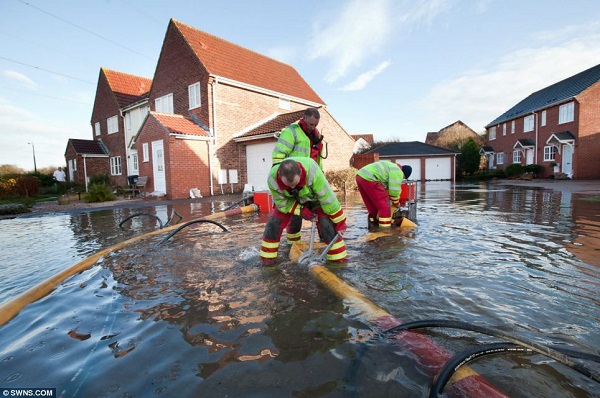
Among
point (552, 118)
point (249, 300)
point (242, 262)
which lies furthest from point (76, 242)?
point (552, 118)

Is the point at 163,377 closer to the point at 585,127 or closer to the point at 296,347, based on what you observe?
the point at 296,347

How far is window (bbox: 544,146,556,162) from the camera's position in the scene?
84.3 ft

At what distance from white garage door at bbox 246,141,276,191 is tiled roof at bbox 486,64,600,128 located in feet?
75.5

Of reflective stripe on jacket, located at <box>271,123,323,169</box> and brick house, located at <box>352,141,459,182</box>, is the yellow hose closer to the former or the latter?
reflective stripe on jacket, located at <box>271,123,323,169</box>

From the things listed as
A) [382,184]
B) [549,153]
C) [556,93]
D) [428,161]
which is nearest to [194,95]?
[382,184]

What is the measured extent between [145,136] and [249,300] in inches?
616

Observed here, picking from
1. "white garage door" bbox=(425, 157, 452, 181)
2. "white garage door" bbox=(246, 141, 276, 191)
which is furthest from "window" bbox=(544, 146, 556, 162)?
"white garage door" bbox=(246, 141, 276, 191)

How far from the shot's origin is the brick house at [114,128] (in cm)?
2308

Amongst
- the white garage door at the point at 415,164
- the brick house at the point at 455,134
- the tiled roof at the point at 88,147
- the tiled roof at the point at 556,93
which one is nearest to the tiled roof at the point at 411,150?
the white garage door at the point at 415,164

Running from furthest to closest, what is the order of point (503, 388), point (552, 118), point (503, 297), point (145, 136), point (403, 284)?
1. point (552, 118)
2. point (145, 136)
3. point (403, 284)
4. point (503, 297)
5. point (503, 388)

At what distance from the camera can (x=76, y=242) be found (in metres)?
6.17

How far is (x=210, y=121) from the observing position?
16.7m

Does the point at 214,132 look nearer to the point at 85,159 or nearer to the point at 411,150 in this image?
the point at 85,159

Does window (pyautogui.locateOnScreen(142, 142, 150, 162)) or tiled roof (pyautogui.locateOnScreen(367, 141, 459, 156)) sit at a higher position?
tiled roof (pyautogui.locateOnScreen(367, 141, 459, 156))
